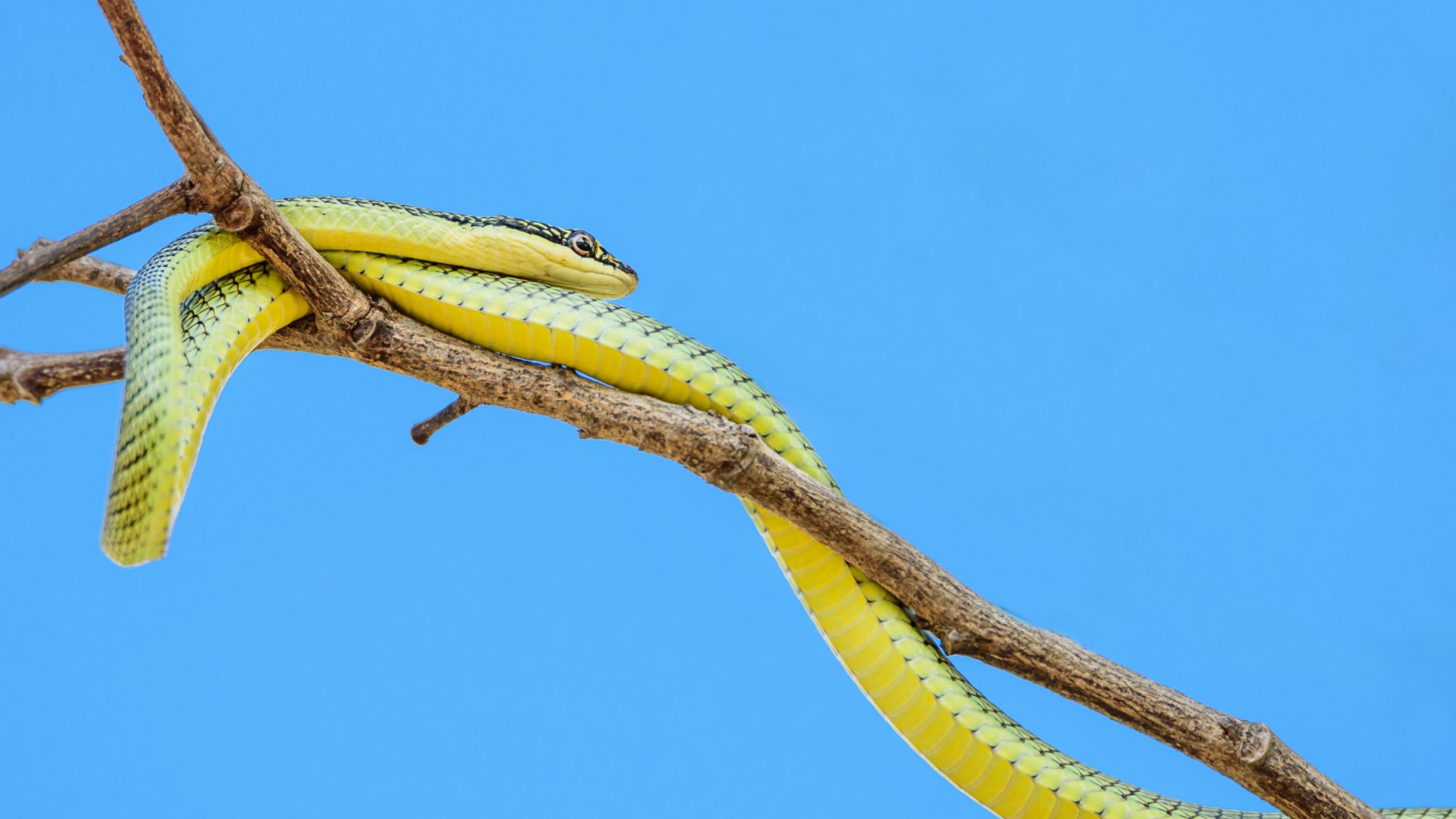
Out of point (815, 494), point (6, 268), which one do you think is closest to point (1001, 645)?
point (815, 494)

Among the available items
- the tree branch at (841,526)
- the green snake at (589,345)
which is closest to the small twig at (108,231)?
the green snake at (589,345)

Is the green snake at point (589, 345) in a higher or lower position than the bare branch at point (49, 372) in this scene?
higher

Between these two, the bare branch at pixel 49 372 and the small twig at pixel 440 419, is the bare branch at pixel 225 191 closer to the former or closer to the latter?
the small twig at pixel 440 419

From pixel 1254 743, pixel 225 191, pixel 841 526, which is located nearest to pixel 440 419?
pixel 225 191

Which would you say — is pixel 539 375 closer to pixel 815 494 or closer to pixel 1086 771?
pixel 815 494

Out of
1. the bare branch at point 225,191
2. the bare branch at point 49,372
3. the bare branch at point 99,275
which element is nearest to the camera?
the bare branch at point 225,191

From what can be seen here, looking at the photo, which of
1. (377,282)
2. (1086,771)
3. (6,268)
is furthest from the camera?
(1086,771)
